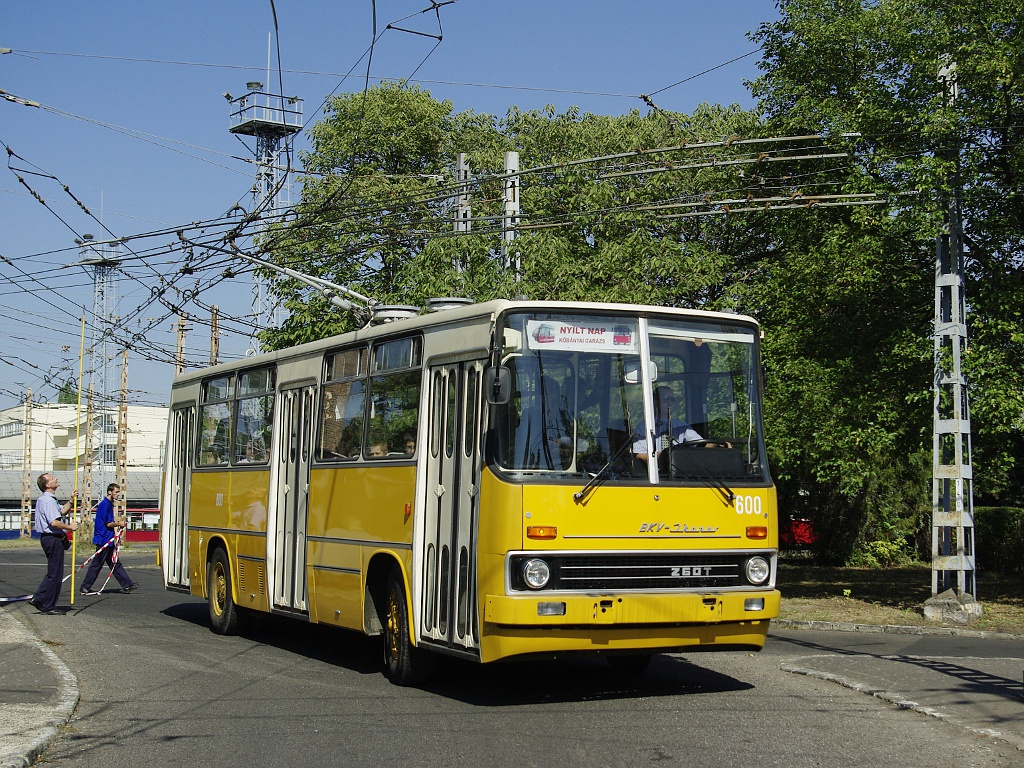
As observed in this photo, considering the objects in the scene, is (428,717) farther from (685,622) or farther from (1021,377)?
(1021,377)

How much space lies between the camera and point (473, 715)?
9.69 metres

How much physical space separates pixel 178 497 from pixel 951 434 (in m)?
11.2

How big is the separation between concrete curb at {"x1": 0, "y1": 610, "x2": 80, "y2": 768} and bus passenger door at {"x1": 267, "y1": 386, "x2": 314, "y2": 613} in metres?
2.38

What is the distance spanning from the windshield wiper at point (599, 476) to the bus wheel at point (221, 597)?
283 inches

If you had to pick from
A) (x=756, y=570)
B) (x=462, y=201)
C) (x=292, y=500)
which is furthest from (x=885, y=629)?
(x=462, y=201)

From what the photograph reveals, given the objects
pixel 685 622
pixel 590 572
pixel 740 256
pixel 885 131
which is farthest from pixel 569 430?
pixel 740 256

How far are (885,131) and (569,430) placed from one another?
12624 mm

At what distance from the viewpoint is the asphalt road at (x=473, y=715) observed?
26.8 feet

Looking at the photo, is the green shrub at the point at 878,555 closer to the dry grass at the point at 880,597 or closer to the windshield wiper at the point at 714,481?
the dry grass at the point at 880,597

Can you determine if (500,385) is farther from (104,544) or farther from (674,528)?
(104,544)

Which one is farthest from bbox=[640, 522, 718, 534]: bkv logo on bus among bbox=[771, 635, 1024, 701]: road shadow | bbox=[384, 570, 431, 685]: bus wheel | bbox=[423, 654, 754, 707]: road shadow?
bbox=[771, 635, 1024, 701]: road shadow

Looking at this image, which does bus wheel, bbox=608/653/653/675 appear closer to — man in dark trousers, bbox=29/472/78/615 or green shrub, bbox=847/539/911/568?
man in dark trousers, bbox=29/472/78/615

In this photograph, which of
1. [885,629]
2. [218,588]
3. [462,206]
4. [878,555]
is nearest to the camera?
[218,588]

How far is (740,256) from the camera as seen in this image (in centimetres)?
3341
